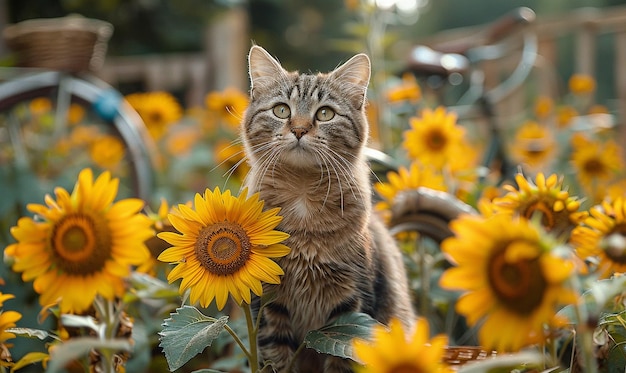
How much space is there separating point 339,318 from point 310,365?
410mm

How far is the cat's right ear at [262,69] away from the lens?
186 cm

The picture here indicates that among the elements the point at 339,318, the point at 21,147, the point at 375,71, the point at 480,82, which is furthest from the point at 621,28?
the point at 339,318

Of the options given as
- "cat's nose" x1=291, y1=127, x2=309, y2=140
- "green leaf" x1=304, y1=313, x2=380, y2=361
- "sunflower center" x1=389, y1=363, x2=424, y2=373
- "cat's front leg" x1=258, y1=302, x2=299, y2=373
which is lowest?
"sunflower center" x1=389, y1=363, x2=424, y2=373

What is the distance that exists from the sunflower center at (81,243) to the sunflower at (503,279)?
0.67m

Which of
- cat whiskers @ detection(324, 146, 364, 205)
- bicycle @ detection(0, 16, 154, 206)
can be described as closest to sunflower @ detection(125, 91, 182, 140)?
bicycle @ detection(0, 16, 154, 206)

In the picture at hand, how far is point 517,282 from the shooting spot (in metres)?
0.83

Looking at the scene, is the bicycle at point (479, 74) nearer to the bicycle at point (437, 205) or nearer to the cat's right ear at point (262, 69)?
the bicycle at point (437, 205)

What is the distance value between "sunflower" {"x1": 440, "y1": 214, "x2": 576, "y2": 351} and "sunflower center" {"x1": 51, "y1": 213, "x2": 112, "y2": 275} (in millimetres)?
667

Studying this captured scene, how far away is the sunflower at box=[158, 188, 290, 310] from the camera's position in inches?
47.8

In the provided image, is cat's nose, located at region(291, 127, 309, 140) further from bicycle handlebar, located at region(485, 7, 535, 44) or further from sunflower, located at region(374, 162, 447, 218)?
bicycle handlebar, located at region(485, 7, 535, 44)

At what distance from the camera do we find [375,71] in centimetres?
308

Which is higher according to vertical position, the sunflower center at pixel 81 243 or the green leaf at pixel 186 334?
the sunflower center at pixel 81 243

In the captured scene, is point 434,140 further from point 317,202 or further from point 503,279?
point 503,279

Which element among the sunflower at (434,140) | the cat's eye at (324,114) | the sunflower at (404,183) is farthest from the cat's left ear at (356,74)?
the sunflower at (434,140)
